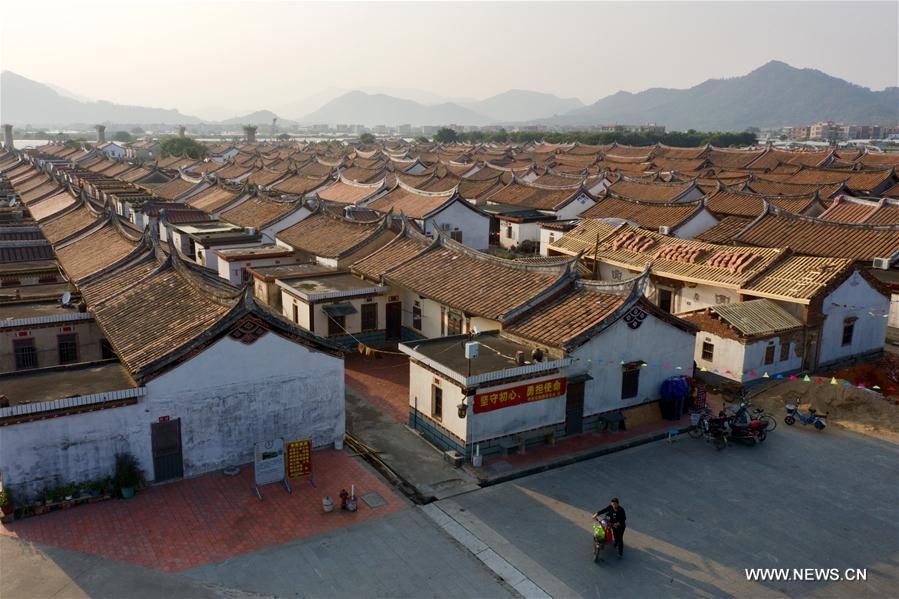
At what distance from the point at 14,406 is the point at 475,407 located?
11161 mm

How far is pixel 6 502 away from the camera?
53.7 feet

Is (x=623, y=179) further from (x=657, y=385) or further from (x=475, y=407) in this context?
(x=475, y=407)

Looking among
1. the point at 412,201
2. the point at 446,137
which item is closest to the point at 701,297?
the point at 412,201

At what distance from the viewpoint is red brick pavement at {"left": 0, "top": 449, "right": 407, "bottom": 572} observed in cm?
1552

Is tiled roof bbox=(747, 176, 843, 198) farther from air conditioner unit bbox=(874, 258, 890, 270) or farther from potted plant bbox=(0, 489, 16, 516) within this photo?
potted plant bbox=(0, 489, 16, 516)

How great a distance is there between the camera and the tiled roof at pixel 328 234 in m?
36.1

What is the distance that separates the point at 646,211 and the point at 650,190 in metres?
12.3

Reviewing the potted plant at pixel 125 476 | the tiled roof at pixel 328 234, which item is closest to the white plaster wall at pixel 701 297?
the tiled roof at pixel 328 234

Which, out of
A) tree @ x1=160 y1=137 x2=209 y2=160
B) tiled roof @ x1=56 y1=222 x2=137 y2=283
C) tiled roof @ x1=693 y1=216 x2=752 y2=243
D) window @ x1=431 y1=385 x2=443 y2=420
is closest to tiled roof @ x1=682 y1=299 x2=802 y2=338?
window @ x1=431 y1=385 x2=443 y2=420

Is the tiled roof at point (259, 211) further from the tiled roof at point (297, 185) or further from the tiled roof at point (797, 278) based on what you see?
the tiled roof at point (797, 278)

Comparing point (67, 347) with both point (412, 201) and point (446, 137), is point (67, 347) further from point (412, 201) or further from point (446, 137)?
point (446, 137)

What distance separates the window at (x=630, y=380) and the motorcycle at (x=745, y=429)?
296 centimetres

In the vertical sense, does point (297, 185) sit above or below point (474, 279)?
A: above

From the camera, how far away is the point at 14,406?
16.2m
